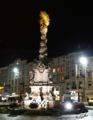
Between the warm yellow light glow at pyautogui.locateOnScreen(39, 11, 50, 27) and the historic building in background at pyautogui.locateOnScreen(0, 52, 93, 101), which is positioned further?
the historic building in background at pyautogui.locateOnScreen(0, 52, 93, 101)

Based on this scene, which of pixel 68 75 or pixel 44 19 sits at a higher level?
pixel 44 19

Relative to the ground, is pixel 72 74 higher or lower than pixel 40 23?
lower

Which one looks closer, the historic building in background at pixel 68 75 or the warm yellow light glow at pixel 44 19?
the warm yellow light glow at pixel 44 19

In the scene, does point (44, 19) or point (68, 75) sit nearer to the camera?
point (44, 19)

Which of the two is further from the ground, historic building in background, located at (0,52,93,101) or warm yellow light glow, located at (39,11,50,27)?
warm yellow light glow, located at (39,11,50,27)

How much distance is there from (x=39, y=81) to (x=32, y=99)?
255 centimetres

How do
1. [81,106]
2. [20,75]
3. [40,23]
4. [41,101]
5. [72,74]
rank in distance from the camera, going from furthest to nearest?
1. [20,75]
2. [72,74]
3. [40,23]
4. [41,101]
5. [81,106]

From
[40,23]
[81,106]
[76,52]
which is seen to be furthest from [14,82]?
[81,106]

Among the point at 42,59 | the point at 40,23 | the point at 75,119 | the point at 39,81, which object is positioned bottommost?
the point at 75,119

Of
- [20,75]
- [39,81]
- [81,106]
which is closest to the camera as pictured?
[81,106]

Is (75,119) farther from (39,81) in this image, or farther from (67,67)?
(67,67)

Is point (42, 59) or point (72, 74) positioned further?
point (72, 74)

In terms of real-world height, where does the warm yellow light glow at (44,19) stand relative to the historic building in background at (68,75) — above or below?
above

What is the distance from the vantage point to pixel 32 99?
78.0 ft
